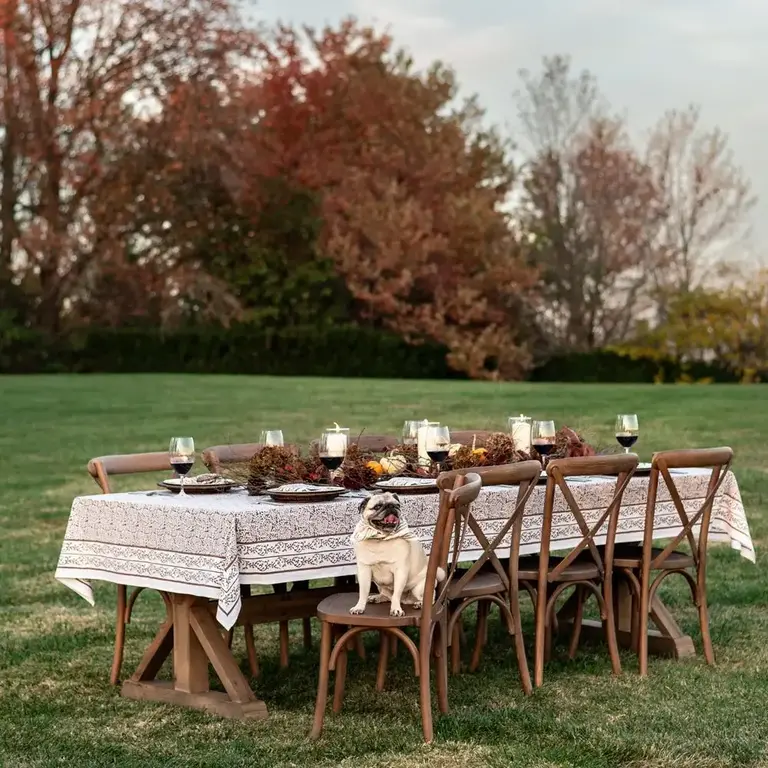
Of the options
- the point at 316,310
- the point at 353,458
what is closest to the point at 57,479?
the point at 353,458

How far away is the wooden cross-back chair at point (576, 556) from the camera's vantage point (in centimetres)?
577

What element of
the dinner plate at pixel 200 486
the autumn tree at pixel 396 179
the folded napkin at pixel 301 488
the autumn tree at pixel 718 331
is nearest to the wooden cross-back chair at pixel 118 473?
the dinner plate at pixel 200 486

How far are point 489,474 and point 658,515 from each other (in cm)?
167

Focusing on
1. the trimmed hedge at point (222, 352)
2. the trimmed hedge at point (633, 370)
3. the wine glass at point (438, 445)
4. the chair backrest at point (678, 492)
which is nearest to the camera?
the wine glass at point (438, 445)

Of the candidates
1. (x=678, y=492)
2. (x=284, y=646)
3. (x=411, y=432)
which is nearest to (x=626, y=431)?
(x=678, y=492)

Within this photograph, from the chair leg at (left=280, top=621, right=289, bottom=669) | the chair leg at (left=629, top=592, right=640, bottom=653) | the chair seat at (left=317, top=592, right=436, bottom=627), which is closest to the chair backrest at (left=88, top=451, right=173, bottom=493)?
the chair leg at (left=280, top=621, right=289, bottom=669)

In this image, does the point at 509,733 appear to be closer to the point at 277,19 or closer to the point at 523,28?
the point at 523,28

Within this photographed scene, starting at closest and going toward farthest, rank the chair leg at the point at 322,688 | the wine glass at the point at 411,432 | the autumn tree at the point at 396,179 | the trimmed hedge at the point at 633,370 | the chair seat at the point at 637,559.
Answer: the chair leg at the point at 322,688
the chair seat at the point at 637,559
the wine glass at the point at 411,432
the trimmed hedge at the point at 633,370
the autumn tree at the point at 396,179

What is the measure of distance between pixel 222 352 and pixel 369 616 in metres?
27.9

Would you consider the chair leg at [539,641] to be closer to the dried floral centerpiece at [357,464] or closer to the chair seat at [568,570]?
the chair seat at [568,570]

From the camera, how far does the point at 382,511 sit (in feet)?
16.1

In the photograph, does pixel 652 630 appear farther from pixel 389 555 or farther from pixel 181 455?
pixel 181 455

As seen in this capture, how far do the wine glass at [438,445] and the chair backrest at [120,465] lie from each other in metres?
1.23

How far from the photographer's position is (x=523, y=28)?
115 feet
